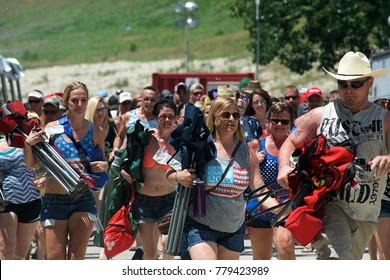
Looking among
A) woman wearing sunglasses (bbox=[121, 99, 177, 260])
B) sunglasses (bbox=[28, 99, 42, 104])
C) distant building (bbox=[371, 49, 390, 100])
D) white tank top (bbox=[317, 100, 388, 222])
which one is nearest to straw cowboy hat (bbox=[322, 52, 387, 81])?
white tank top (bbox=[317, 100, 388, 222])

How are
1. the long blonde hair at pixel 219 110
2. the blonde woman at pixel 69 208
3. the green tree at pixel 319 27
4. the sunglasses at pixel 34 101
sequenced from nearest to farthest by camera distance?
the long blonde hair at pixel 219 110 < the blonde woman at pixel 69 208 < the sunglasses at pixel 34 101 < the green tree at pixel 319 27

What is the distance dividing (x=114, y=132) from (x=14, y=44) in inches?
3643

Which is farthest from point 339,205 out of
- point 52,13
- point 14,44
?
point 52,13

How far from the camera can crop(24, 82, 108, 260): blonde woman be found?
843 centimetres

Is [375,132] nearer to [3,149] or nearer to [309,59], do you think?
[3,149]

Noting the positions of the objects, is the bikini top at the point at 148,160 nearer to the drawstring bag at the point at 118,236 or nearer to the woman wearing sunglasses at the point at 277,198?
the drawstring bag at the point at 118,236

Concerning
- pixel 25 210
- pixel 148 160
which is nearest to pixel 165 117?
pixel 148 160

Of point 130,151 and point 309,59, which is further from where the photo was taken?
point 309,59

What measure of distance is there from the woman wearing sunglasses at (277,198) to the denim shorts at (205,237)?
1.32 metres

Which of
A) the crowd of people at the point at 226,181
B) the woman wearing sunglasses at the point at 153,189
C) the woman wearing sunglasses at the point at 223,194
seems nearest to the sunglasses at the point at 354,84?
the crowd of people at the point at 226,181

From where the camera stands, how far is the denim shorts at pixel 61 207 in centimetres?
846

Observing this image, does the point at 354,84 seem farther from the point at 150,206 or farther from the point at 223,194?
the point at 150,206

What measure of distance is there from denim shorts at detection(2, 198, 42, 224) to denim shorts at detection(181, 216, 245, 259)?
2.52 metres

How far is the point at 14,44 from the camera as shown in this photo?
347ft
